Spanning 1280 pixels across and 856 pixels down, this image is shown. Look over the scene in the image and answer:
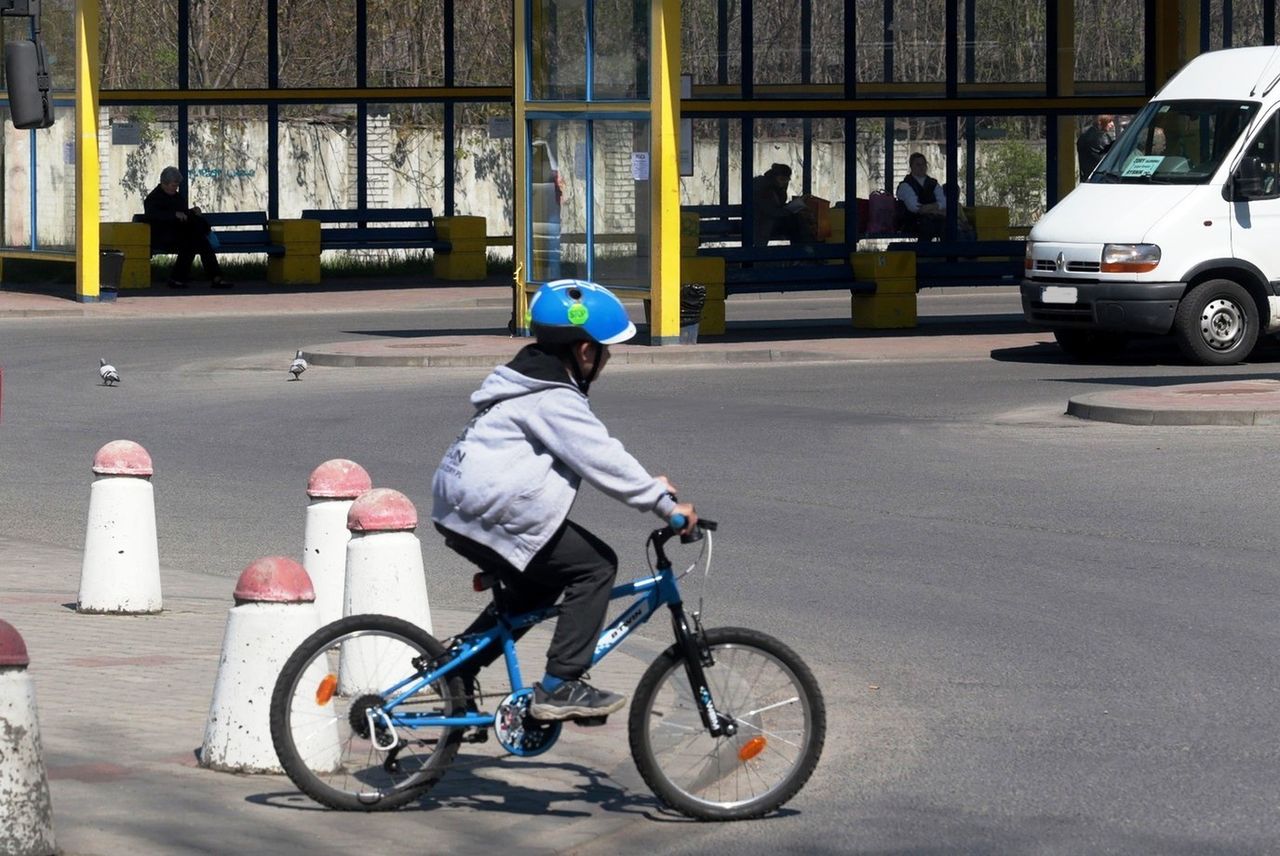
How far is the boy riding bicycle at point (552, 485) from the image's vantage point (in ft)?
21.2

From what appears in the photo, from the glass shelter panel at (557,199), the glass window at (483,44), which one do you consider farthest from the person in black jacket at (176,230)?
the glass window at (483,44)

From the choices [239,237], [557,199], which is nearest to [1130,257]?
[557,199]

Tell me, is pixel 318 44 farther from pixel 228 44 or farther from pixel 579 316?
pixel 579 316

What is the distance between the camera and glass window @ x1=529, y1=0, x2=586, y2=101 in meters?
24.7

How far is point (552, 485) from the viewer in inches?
257

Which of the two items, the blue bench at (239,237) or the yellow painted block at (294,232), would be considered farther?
the yellow painted block at (294,232)

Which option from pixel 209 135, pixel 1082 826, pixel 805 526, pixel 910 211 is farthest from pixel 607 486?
pixel 209 135

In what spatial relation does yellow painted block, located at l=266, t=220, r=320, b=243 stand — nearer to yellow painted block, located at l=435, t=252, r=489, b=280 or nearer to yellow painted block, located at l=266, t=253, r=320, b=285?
yellow painted block, located at l=266, t=253, r=320, b=285

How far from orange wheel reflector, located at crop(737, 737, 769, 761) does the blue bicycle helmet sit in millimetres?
1179

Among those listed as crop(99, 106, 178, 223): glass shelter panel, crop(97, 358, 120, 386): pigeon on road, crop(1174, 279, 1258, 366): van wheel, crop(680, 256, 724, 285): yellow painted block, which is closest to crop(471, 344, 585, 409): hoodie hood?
crop(97, 358, 120, 386): pigeon on road

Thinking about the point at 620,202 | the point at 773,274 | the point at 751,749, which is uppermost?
the point at 620,202

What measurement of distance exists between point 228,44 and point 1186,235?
34.3m

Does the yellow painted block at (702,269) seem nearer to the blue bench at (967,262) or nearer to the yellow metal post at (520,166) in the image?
the yellow metal post at (520,166)

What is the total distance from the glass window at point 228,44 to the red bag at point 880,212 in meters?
24.1
